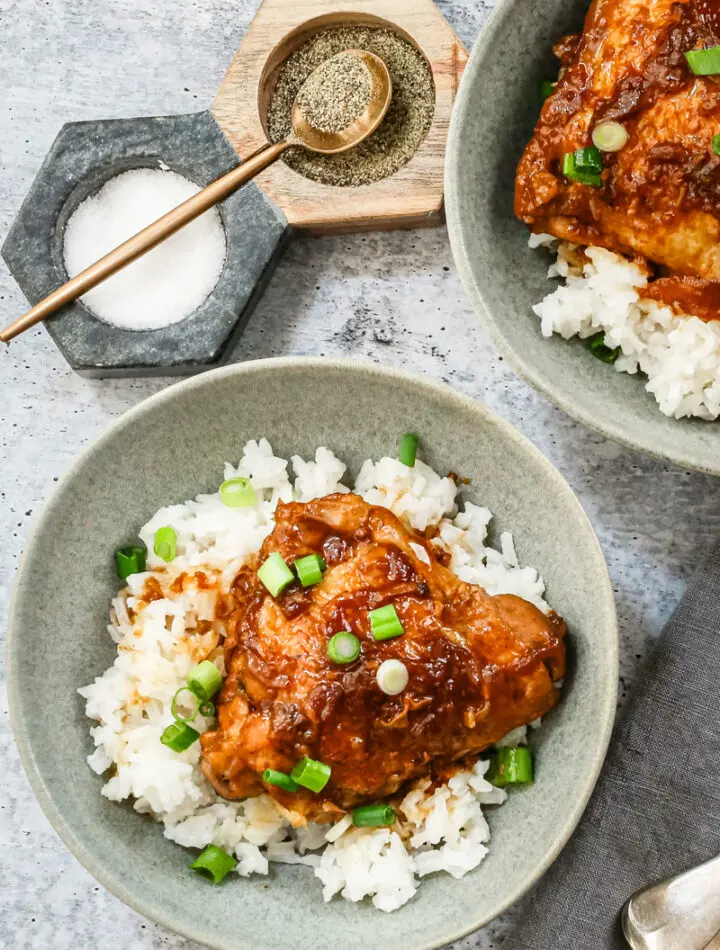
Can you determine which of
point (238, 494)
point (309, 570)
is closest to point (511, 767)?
point (309, 570)

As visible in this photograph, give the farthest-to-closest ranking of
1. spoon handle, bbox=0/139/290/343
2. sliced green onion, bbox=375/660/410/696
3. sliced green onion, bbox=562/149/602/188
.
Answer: spoon handle, bbox=0/139/290/343, sliced green onion, bbox=562/149/602/188, sliced green onion, bbox=375/660/410/696

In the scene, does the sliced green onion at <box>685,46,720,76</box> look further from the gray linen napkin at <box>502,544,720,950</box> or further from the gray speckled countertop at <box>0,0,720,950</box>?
the gray linen napkin at <box>502,544,720,950</box>

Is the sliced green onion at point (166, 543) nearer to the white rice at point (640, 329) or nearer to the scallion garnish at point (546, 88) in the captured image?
the white rice at point (640, 329)

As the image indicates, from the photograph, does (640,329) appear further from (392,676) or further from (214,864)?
(214,864)

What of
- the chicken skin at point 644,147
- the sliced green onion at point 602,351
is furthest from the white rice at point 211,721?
the chicken skin at point 644,147

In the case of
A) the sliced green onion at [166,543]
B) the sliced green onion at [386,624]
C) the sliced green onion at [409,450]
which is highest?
the sliced green onion at [409,450]

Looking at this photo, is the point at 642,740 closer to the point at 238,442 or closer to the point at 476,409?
the point at 476,409

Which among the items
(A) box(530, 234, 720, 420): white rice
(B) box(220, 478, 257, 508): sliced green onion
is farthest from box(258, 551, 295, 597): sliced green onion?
(A) box(530, 234, 720, 420): white rice

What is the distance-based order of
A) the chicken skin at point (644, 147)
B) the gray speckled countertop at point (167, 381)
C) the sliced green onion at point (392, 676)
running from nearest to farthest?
1. the sliced green onion at point (392, 676)
2. the chicken skin at point (644, 147)
3. the gray speckled countertop at point (167, 381)
